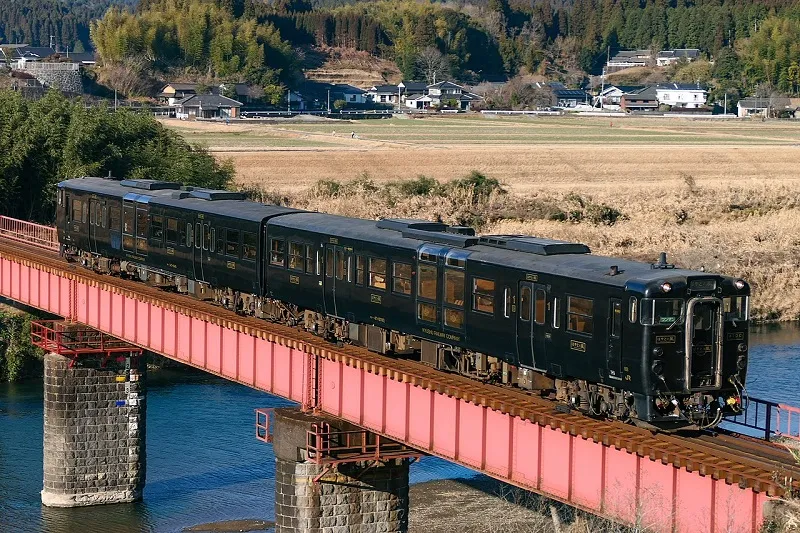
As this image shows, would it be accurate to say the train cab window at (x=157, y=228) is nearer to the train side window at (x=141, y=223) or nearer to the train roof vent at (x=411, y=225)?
the train side window at (x=141, y=223)

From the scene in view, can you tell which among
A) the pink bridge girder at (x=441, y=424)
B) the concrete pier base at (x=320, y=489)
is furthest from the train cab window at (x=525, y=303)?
the concrete pier base at (x=320, y=489)

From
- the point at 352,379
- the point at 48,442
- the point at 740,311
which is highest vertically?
the point at 740,311

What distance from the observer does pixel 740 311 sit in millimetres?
25906

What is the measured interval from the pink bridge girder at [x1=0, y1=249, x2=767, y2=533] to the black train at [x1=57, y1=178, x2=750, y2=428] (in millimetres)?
1242

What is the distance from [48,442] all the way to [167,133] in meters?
43.6

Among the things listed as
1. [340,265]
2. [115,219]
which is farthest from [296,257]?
[115,219]

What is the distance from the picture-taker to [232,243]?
38906 millimetres

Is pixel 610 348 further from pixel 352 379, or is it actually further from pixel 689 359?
pixel 352 379

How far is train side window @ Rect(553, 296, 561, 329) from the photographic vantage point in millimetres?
26891

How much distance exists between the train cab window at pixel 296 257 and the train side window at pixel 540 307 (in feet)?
31.2

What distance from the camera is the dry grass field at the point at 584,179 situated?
263ft

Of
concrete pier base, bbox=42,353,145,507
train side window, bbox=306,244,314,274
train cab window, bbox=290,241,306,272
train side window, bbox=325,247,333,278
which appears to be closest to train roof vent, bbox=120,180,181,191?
concrete pier base, bbox=42,353,145,507

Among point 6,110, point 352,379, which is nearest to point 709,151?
point 6,110

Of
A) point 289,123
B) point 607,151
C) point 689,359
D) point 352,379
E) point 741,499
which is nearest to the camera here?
point 741,499
